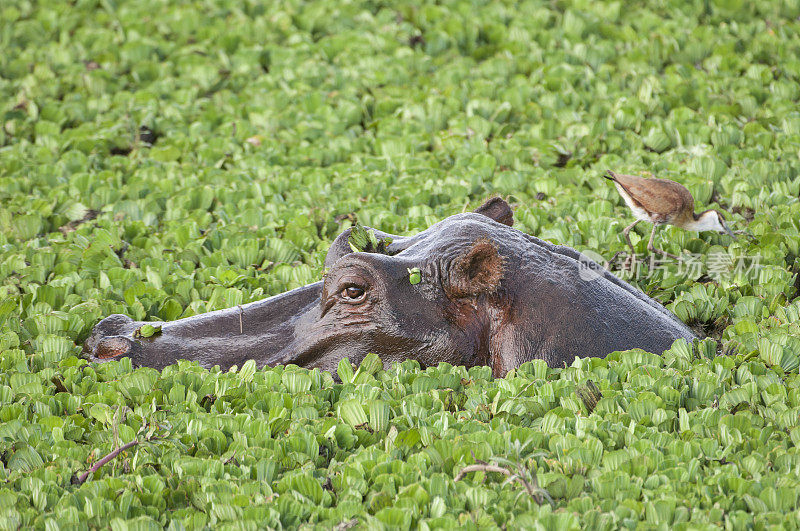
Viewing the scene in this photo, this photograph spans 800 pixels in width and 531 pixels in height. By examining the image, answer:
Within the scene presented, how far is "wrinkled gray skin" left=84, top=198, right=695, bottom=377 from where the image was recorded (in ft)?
13.1

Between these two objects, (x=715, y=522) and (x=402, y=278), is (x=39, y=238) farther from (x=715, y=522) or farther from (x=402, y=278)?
(x=715, y=522)

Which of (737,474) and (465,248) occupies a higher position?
(465,248)

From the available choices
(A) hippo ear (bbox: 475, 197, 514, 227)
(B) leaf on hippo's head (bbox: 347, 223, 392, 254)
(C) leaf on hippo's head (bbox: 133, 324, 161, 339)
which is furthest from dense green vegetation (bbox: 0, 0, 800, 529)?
(A) hippo ear (bbox: 475, 197, 514, 227)

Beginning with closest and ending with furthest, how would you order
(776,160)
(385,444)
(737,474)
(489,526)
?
(489,526)
(737,474)
(385,444)
(776,160)

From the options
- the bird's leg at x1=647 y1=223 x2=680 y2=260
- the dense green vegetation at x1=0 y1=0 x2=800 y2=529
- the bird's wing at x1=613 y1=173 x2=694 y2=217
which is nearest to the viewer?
the dense green vegetation at x1=0 y1=0 x2=800 y2=529

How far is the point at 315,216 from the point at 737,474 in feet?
12.6

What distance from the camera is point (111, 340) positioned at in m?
4.22

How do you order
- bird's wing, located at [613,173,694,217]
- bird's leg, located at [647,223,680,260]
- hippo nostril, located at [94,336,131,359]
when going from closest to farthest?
hippo nostril, located at [94,336,131,359] < bird's wing, located at [613,173,694,217] < bird's leg, located at [647,223,680,260]

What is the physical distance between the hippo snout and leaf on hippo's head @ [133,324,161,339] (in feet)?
0.09

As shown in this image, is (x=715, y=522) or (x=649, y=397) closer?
(x=715, y=522)

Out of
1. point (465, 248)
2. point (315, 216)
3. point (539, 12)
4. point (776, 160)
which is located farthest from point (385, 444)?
point (539, 12)

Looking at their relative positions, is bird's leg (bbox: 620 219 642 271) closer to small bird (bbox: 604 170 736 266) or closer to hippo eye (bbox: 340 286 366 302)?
small bird (bbox: 604 170 736 266)

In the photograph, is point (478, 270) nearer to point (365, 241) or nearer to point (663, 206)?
point (365, 241)

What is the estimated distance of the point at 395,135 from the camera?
7.73m
